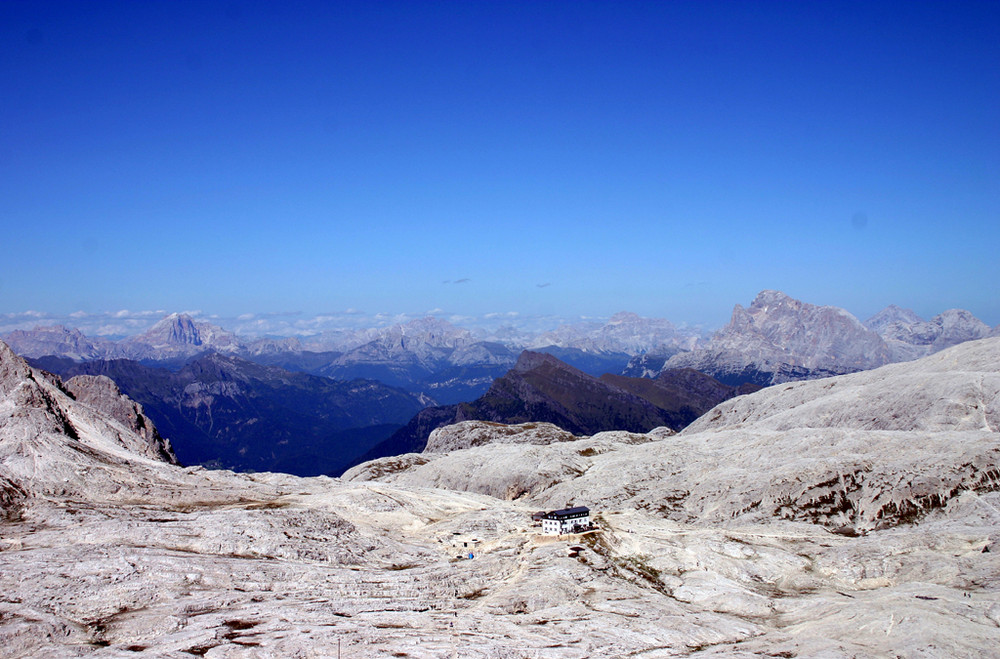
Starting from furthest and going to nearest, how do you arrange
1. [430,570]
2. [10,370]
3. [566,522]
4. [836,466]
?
1. [10,370]
2. [836,466]
3. [566,522]
4. [430,570]

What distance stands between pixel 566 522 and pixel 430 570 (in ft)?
102

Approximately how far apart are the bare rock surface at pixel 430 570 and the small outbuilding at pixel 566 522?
14.4 feet

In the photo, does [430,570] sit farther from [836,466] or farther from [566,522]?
[836,466]

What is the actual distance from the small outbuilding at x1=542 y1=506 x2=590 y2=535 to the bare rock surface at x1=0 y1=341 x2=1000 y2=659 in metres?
4.39

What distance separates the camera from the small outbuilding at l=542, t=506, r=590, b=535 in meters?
114

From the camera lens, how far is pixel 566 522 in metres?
115

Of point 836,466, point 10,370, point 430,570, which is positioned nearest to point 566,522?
point 430,570

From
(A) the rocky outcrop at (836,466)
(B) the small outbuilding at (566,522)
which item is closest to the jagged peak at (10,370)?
(B) the small outbuilding at (566,522)

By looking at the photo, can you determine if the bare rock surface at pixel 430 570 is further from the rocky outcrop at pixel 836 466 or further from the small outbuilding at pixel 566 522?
the small outbuilding at pixel 566 522

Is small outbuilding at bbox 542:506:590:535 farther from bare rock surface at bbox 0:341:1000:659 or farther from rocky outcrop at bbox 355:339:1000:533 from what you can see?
rocky outcrop at bbox 355:339:1000:533

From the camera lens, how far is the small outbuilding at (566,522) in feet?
375

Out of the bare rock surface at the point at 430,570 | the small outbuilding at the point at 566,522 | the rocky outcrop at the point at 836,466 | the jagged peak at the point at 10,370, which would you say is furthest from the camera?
the jagged peak at the point at 10,370

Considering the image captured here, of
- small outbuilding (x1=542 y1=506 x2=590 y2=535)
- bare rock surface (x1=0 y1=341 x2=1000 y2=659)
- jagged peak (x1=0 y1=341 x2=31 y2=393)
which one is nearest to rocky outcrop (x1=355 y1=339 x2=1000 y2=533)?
bare rock surface (x1=0 y1=341 x2=1000 y2=659)

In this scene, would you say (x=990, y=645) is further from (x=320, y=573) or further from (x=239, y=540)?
(x=239, y=540)
